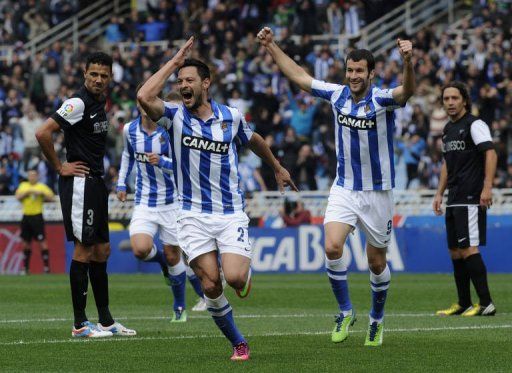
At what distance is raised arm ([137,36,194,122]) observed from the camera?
9.05 meters

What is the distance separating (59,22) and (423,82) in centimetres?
1410

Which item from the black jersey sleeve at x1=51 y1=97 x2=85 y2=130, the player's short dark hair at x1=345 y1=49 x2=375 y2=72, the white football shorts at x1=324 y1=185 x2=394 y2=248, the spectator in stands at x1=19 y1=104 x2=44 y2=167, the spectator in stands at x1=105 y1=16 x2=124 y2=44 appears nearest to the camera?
the player's short dark hair at x1=345 y1=49 x2=375 y2=72

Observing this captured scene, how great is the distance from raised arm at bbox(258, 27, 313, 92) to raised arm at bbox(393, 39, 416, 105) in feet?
3.01

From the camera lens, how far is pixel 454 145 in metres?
14.0

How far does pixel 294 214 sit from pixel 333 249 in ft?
48.6

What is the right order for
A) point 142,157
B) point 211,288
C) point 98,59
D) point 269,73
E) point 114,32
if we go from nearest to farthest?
point 211,288, point 98,59, point 142,157, point 269,73, point 114,32

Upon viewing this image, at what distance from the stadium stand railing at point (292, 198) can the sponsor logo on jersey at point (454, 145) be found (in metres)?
9.00

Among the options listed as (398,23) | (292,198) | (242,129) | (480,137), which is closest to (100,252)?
(242,129)

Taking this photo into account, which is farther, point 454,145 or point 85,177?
point 454,145

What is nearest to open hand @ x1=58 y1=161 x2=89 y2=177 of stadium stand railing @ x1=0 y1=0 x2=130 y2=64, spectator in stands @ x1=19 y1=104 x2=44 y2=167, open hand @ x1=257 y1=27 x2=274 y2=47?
open hand @ x1=257 y1=27 x2=274 y2=47

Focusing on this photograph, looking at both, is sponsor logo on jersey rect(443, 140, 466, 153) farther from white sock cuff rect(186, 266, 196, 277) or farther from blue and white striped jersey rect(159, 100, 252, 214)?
blue and white striped jersey rect(159, 100, 252, 214)

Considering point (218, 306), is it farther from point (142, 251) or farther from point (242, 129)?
point (142, 251)

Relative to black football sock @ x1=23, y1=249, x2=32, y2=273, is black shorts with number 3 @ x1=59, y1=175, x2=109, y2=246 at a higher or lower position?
higher

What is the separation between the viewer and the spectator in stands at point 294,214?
25281mm
